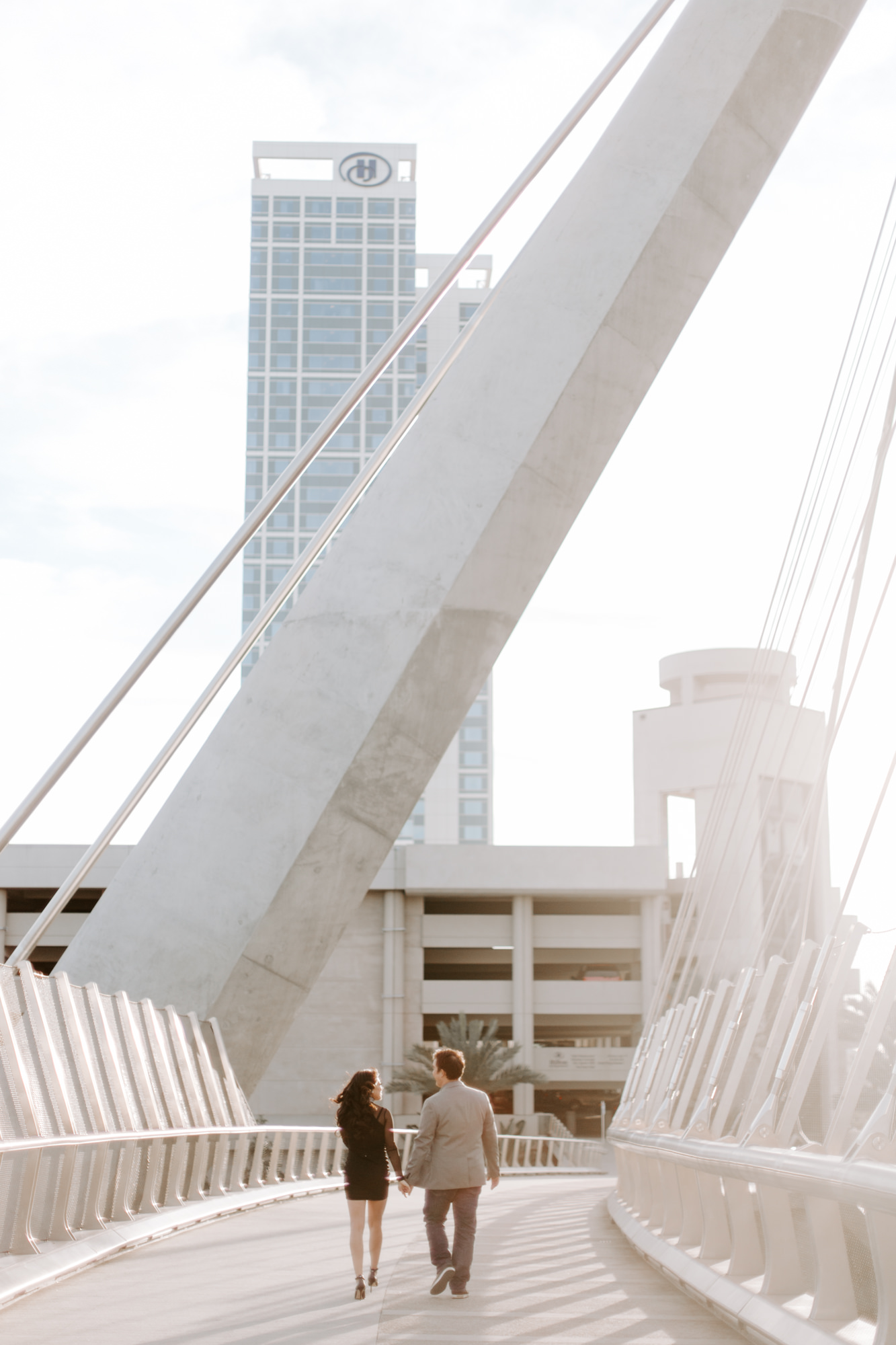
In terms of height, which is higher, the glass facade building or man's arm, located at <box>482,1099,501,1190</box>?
the glass facade building

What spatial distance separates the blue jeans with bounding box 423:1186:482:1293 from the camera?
7324mm

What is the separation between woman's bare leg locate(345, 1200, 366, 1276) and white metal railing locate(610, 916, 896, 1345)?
4.79ft

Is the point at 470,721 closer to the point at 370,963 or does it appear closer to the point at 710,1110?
the point at 370,963

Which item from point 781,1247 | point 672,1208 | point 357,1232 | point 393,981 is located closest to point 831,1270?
point 781,1247

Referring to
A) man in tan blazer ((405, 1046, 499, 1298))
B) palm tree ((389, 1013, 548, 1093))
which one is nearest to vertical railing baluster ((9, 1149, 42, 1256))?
man in tan blazer ((405, 1046, 499, 1298))

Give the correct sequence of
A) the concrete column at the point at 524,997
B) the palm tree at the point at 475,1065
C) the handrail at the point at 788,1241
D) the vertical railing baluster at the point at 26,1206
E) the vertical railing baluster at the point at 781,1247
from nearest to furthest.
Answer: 1. the handrail at the point at 788,1241
2. the vertical railing baluster at the point at 781,1247
3. the vertical railing baluster at the point at 26,1206
4. the palm tree at the point at 475,1065
5. the concrete column at the point at 524,997

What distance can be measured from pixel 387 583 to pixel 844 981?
903 cm

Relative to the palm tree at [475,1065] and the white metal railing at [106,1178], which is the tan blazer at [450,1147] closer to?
the white metal railing at [106,1178]

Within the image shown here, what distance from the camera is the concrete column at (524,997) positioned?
190 ft

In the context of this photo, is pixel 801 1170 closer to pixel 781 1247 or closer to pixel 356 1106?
pixel 781 1247

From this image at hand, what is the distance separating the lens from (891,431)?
26.1 ft

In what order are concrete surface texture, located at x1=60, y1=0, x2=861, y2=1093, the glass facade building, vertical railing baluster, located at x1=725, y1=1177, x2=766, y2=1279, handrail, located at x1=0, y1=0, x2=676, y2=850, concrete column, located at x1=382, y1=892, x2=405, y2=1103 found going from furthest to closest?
the glass facade building < concrete column, located at x1=382, y1=892, x2=405, y2=1103 < concrete surface texture, located at x1=60, y1=0, x2=861, y2=1093 < handrail, located at x1=0, y1=0, x2=676, y2=850 < vertical railing baluster, located at x1=725, y1=1177, x2=766, y2=1279

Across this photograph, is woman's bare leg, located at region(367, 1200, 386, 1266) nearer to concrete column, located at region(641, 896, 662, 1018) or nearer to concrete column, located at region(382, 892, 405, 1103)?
concrete column, located at region(382, 892, 405, 1103)

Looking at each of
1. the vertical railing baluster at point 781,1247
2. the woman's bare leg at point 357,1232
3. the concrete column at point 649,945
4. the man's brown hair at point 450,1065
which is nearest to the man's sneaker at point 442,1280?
the woman's bare leg at point 357,1232
